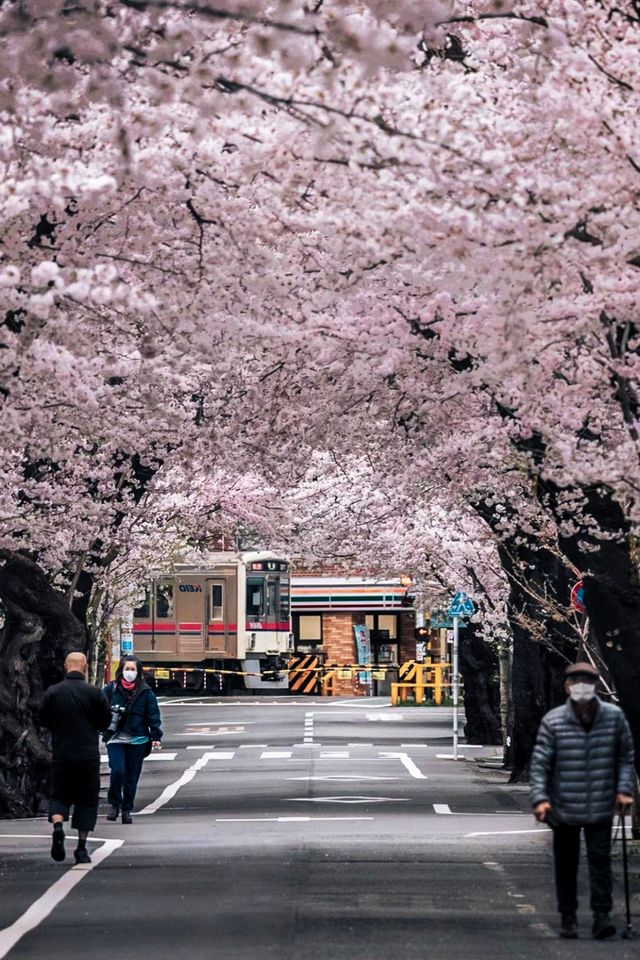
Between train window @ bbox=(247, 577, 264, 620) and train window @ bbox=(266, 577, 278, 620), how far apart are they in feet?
0.80

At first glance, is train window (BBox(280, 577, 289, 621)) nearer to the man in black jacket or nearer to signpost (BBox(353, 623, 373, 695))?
signpost (BBox(353, 623, 373, 695))

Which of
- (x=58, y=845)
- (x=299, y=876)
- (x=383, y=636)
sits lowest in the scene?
(x=299, y=876)

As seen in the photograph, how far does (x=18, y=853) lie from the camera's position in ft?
60.3

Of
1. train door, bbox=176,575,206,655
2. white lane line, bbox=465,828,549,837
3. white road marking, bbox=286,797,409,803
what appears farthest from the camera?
train door, bbox=176,575,206,655

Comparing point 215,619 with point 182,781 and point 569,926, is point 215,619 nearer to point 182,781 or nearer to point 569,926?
point 182,781

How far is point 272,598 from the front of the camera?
6669cm

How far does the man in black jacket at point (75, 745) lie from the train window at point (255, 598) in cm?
4852

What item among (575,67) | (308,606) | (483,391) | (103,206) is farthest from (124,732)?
(308,606)

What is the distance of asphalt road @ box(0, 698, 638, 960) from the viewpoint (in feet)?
39.0

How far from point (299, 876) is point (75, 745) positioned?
2.54 meters

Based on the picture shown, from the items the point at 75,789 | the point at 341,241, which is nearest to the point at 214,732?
the point at 75,789

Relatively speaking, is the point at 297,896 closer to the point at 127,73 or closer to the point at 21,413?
the point at 21,413

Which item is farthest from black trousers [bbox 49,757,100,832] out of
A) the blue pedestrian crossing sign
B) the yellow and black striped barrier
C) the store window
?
the store window

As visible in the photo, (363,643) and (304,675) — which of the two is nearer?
(304,675)
